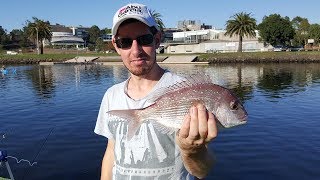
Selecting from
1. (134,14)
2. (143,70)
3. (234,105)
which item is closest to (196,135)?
(234,105)

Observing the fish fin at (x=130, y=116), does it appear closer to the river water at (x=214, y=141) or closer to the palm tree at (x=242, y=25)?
the river water at (x=214, y=141)

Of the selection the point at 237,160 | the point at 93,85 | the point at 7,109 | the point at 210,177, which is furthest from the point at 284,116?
the point at 93,85

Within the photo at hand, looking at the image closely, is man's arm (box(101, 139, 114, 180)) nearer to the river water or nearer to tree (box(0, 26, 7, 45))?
the river water

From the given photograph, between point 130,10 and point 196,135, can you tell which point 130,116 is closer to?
point 196,135

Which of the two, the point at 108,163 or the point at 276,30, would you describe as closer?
the point at 108,163

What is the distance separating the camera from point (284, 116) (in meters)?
24.0

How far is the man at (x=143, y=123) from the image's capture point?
3.75m

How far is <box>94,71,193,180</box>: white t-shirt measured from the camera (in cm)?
375

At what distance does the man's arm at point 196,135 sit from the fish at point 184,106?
0.45 feet

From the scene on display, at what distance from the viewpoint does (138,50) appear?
3.88 m

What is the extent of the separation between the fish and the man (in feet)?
0.45

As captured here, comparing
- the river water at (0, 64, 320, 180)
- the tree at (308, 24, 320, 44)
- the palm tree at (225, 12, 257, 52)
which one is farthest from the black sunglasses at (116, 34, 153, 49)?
the tree at (308, 24, 320, 44)

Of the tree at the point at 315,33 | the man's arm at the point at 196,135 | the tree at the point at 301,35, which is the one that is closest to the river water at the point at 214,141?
the man's arm at the point at 196,135

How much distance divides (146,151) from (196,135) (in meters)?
0.83
